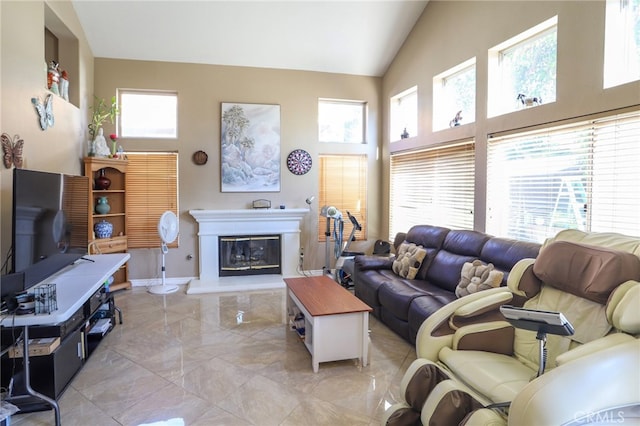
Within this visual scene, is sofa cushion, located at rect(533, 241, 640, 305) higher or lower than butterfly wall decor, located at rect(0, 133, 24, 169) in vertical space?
lower

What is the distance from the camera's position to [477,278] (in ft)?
10.2

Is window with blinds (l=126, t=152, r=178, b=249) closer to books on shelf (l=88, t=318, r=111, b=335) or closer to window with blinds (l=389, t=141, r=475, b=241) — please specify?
books on shelf (l=88, t=318, r=111, b=335)

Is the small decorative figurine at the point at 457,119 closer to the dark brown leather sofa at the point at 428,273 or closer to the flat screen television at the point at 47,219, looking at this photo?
the dark brown leather sofa at the point at 428,273

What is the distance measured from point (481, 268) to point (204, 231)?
3.91 m

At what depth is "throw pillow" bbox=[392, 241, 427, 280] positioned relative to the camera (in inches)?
158

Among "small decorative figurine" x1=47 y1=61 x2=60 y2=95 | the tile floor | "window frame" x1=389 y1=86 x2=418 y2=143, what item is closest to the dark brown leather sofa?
the tile floor

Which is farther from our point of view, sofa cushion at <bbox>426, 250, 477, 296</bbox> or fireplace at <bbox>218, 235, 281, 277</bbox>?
fireplace at <bbox>218, 235, 281, 277</bbox>

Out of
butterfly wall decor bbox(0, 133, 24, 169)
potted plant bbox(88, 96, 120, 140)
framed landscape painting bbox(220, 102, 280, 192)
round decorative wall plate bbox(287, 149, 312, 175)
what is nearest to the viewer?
butterfly wall decor bbox(0, 133, 24, 169)

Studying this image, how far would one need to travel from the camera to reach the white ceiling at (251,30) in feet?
15.2

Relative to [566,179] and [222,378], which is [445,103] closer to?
[566,179]

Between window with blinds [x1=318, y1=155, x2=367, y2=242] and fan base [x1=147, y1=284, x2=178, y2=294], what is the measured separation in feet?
7.74

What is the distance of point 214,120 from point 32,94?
95.3 inches

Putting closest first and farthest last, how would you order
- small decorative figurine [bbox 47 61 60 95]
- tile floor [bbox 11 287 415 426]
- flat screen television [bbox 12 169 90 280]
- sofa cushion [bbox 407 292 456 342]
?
tile floor [bbox 11 287 415 426] < flat screen television [bbox 12 169 90 280] < sofa cushion [bbox 407 292 456 342] < small decorative figurine [bbox 47 61 60 95]

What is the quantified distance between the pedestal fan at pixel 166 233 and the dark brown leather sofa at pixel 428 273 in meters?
2.62
